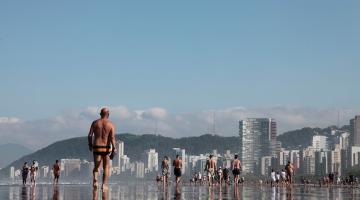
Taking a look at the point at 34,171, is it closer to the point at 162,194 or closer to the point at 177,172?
the point at 177,172

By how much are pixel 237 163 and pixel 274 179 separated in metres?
19.1

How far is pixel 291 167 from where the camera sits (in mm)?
44688

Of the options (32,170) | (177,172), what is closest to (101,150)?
(177,172)

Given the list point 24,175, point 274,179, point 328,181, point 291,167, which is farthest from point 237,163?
point 328,181

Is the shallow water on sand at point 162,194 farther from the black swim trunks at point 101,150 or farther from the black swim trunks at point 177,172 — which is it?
the black swim trunks at point 177,172

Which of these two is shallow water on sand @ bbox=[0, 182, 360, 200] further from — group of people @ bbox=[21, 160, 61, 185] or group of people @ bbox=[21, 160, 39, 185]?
group of people @ bbox=[21, 160, 39, 185]

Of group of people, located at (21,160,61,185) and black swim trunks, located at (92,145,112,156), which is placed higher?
black swim trunks, located at (92,145,112,156)

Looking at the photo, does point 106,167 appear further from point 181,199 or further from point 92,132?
point 181,199

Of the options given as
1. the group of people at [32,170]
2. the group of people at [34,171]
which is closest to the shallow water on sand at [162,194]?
the group of people at [34,171]

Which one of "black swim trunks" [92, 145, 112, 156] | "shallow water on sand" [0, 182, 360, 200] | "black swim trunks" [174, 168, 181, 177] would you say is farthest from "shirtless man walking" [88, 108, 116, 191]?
"black swim trunks" [174, 168, 181, 177]

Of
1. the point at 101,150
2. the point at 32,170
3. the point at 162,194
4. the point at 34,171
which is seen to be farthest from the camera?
the point at 32,170

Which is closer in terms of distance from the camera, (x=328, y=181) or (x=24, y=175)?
(x=24, y=175)

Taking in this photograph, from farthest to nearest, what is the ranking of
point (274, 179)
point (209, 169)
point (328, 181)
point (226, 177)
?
point (328, 181)
point (274, 179)
point (226, 177)
point (209, 169)

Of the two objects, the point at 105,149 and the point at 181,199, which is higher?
the point at 105,149
